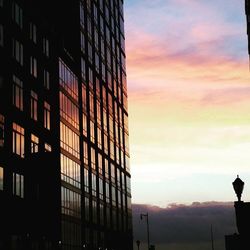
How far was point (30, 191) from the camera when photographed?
189ft

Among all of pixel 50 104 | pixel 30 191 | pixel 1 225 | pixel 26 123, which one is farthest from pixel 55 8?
pixel 1 225

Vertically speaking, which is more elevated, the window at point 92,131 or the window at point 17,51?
the window at point 17,51

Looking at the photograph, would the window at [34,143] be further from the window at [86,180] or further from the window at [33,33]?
the window at [86,180]

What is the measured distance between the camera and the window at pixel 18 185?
53.5m

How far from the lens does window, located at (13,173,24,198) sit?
53472 millimetres

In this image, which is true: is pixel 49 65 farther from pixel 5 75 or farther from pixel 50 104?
pixel 5 75

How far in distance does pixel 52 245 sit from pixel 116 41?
191ft

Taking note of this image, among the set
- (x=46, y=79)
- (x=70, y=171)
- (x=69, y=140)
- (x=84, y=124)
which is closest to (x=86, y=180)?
(x=84, y=124)

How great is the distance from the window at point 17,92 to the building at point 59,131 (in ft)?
0.34

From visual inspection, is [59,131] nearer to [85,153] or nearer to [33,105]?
[33,105]

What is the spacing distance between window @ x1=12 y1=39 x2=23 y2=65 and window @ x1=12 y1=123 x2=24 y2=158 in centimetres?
728

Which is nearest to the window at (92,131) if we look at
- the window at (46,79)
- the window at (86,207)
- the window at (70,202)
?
the window at (86,207)

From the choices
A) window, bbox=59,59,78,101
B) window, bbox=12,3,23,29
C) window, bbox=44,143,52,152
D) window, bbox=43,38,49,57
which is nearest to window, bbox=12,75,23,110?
window, bbox=12,3,23,29

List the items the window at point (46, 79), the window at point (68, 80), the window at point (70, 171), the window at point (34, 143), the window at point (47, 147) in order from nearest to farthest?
1. the window at point (34, 143)
2. the window at point (47, 147)
3. the window at point (46, 79)
4. the window at point (70, 171)
5. the window at point (68, 80)
